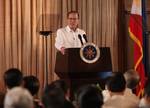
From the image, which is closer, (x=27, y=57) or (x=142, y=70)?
(x=142, y=70)

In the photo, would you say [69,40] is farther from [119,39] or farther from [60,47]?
[119,39]

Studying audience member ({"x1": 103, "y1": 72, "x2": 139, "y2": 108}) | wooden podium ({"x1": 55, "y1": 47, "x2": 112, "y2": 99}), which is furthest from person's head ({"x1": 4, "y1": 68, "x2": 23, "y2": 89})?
wooden podium ({"x1": 55, "y1": 47, "x2": 112, "y2": 99})

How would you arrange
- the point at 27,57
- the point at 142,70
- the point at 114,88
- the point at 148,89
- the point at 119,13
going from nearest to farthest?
the point at 148,89 < the point at 114,88 < the point at 142,70 < the point at 27,57 < the point at 119,13

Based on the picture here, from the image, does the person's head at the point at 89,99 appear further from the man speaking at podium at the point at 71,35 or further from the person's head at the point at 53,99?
the man speaking at podium at the point at 71,35

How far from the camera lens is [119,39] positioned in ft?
25.4

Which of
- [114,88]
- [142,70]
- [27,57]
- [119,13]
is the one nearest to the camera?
[114,88]

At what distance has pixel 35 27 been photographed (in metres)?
7.23

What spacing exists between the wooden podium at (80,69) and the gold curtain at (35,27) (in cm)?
199

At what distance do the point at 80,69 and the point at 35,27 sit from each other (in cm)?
228

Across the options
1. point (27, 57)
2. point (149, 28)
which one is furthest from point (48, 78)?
point (149, 28)

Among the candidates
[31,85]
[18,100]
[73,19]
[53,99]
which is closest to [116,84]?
[31,85]

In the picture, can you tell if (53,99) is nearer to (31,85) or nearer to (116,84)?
(31,85)

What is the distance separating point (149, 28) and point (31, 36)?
2.13m

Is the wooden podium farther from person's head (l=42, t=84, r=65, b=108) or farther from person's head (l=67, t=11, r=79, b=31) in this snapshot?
person's head (l=42, t=84, r=65, b=108)
